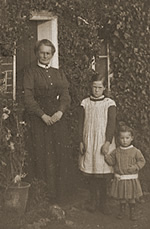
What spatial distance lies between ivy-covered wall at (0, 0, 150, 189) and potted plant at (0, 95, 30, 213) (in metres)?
1.03

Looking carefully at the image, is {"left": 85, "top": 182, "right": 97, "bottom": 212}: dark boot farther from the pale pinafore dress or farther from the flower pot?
the flower pot

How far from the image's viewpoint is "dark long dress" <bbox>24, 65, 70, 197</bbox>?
5.64 m

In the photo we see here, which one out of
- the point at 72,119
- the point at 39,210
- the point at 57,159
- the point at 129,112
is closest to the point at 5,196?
the point at 39,210

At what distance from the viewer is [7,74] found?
20.4 feet

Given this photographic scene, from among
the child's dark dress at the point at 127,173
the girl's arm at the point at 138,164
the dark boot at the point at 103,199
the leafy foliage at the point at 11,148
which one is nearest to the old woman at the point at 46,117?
the leafy foliage at the point at 11,148

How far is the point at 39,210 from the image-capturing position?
5.57m

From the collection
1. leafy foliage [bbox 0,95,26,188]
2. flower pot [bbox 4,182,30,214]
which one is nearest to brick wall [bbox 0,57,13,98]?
leafy foliage [bbox 0,95,26,188]

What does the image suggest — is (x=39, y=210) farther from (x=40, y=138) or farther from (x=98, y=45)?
(x=98, y=45)

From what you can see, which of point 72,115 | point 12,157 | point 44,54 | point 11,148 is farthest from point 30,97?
point 72,115

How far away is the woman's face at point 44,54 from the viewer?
218 inches

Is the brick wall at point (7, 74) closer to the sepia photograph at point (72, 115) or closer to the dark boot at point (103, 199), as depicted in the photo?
the sepia photograph at point (72, 115)

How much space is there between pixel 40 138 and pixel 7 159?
488mm

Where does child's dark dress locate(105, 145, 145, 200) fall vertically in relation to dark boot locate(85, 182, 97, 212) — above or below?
above

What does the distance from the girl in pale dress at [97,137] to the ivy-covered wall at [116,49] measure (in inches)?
35.6
